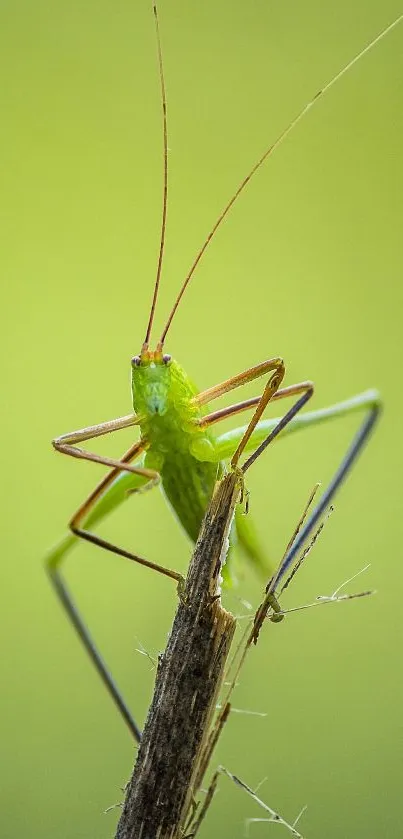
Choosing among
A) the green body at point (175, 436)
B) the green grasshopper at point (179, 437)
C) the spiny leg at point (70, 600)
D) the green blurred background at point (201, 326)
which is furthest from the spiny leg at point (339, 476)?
the green blurred background at point (201, 326)

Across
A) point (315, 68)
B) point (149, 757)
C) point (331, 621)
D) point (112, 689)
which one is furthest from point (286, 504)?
point (149, 757)

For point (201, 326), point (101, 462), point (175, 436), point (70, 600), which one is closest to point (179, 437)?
point (175, 436)

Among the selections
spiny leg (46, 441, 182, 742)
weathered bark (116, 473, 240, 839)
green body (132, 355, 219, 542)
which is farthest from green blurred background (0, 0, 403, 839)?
weathered bark (116, 473, 240, 839)

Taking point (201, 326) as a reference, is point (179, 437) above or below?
below

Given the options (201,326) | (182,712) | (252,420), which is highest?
(201,326)

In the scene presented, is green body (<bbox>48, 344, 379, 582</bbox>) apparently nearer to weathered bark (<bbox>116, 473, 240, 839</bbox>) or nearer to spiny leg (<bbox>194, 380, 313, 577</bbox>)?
spiny leg (<bbox>194, 380, 313, 577</bbox>)

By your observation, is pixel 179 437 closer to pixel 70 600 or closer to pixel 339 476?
pixel 339 476

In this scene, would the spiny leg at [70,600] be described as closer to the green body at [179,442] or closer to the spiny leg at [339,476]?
the green body at [179,442]
